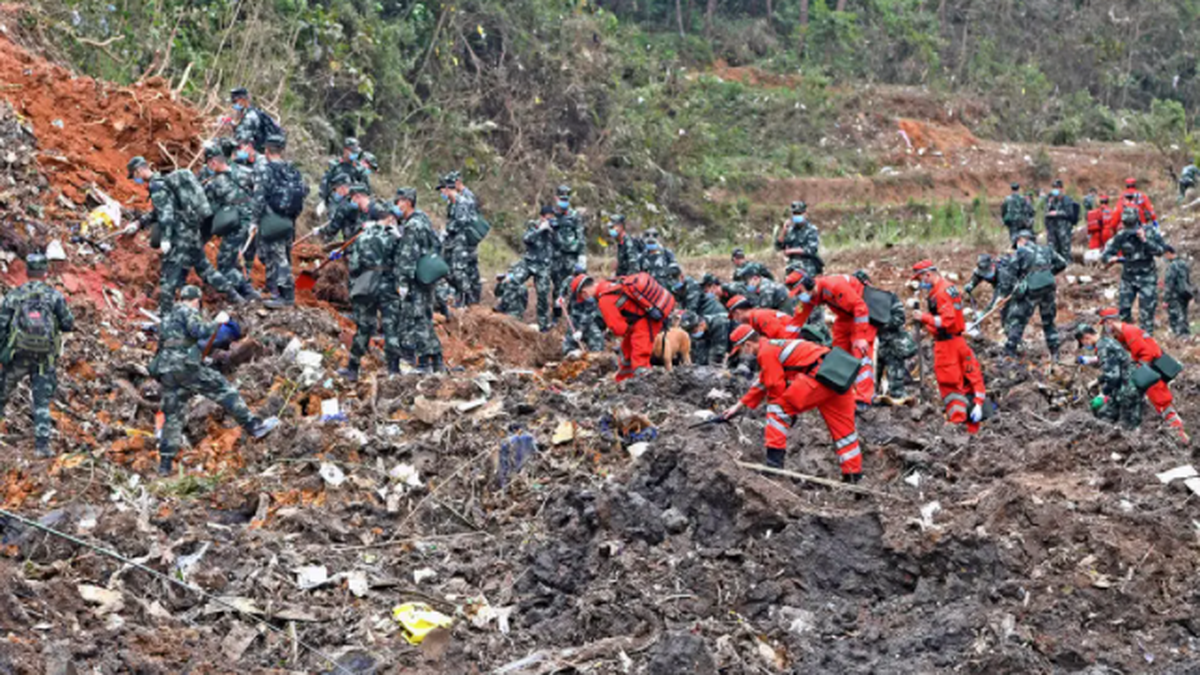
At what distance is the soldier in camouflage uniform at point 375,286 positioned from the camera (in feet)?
37.7

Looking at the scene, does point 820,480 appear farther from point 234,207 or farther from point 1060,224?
point 1060,224

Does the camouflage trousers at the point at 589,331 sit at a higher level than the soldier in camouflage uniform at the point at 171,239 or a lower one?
lower

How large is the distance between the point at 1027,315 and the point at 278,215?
789cm

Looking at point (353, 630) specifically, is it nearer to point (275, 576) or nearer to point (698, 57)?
point (275, 576)

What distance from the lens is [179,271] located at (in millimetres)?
12273

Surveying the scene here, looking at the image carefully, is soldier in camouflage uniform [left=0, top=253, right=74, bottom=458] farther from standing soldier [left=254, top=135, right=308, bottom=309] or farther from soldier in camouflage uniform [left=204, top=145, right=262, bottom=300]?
standing soldier [left=254, top=135, right=308, bottom=309]

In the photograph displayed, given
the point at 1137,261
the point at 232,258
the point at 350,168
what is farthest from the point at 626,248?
the point at 1137,261

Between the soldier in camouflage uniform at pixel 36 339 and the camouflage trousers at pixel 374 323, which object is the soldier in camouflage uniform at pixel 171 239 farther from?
the soldier in camouflage uniform at pixel 36 339

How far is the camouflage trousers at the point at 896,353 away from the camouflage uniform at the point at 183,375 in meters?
5.72

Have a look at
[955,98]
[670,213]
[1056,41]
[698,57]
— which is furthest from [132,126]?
[1056,41]

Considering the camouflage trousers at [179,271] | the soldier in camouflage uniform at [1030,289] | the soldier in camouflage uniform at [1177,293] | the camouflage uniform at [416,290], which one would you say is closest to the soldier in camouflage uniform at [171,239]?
the camouflage trousers at [179,271]

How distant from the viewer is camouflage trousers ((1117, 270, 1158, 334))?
15.4 m

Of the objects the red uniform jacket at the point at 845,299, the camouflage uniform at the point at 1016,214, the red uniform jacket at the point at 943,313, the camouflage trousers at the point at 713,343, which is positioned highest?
the red uniform jacket at the point at 845,299

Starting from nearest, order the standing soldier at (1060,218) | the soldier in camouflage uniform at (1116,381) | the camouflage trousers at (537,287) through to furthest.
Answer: the soldier in camouflage uniform at (1116,381), the camouflage trousers at (537,287), the standing soldier at (1060,218)
